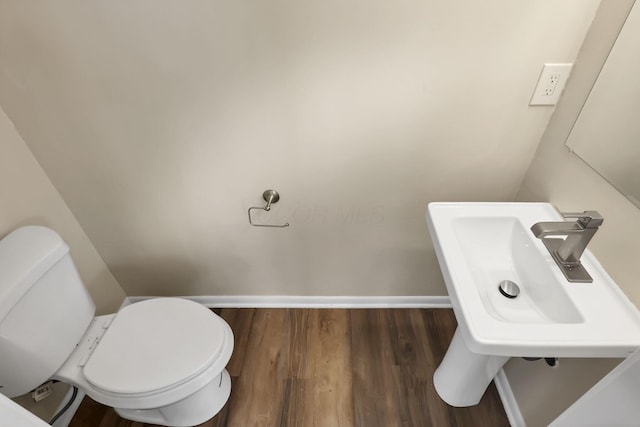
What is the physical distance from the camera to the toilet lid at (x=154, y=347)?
1.07 meters

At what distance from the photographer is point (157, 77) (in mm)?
1053

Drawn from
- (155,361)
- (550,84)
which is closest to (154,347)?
(155,361)

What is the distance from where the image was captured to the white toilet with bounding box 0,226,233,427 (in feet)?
3.27

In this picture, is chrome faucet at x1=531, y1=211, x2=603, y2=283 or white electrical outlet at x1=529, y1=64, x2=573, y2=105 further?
white electrical outlet at x1=529, y1=64, x2=573, y2=105

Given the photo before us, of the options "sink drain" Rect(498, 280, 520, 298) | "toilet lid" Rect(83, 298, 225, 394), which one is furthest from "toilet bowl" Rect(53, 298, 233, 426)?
"sink drain" Rect(498, 280, 520, 298)

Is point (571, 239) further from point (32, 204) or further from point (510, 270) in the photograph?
point (32, 204)

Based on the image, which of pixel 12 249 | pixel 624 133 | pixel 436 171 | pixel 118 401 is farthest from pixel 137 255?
pixel 624 133

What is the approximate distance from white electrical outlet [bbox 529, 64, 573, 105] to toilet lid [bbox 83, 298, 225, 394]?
4.38 feet

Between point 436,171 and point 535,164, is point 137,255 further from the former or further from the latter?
point 535,164

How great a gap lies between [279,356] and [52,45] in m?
1.45

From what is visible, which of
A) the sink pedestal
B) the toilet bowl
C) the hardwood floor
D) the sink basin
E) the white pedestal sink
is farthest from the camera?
the hardwood floor

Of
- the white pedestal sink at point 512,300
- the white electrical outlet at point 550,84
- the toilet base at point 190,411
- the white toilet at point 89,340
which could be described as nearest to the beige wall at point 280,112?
the white electrical outlet at point 550,84

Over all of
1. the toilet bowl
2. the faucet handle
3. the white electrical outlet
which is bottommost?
the toilet bowl

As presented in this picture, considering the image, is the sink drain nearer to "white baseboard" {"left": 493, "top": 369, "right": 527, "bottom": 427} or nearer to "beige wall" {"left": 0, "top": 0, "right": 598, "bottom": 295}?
"beige wall" {"left": 0, "top": 0, "right": 598, "bottom": 295}
